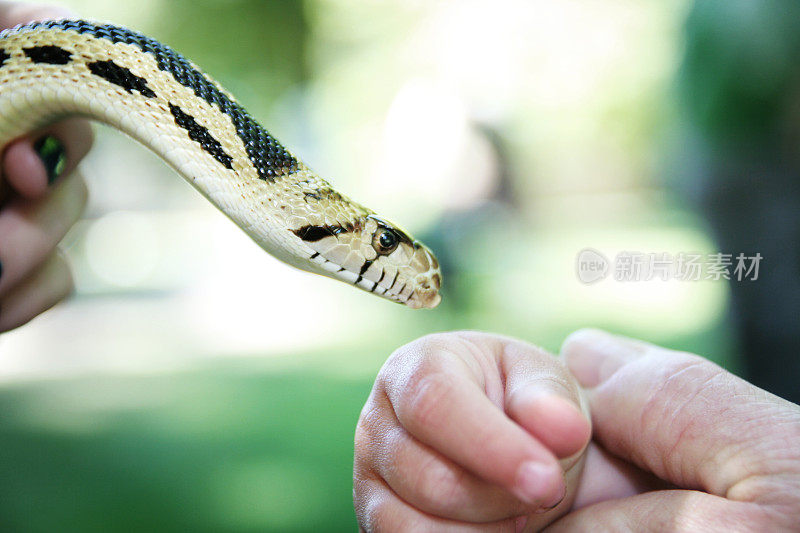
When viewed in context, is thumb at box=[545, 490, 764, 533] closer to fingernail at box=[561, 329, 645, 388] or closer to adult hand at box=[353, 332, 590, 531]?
adult hand at box=[353, 332, 590, 531]

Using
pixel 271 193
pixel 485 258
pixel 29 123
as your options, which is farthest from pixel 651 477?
pixel 485 258

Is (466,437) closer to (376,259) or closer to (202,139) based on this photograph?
(376,259)

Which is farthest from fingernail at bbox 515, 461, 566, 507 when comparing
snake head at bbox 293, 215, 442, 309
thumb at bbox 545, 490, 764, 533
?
snake head at bbox 293, 215, 442, 309

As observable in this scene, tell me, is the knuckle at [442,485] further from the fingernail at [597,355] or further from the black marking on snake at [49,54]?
the black marking on snake at [49,54]

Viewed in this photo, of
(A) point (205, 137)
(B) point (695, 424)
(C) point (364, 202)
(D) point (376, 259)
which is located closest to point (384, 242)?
(D) point (376, 259)

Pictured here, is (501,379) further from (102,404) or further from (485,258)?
(485,258)

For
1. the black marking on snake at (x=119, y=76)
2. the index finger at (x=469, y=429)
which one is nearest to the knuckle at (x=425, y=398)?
the index finger at (x=469, y=429)

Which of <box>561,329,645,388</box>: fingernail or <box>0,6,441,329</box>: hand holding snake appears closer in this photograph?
<box>0,6,441,329</box>: hand holding snake
